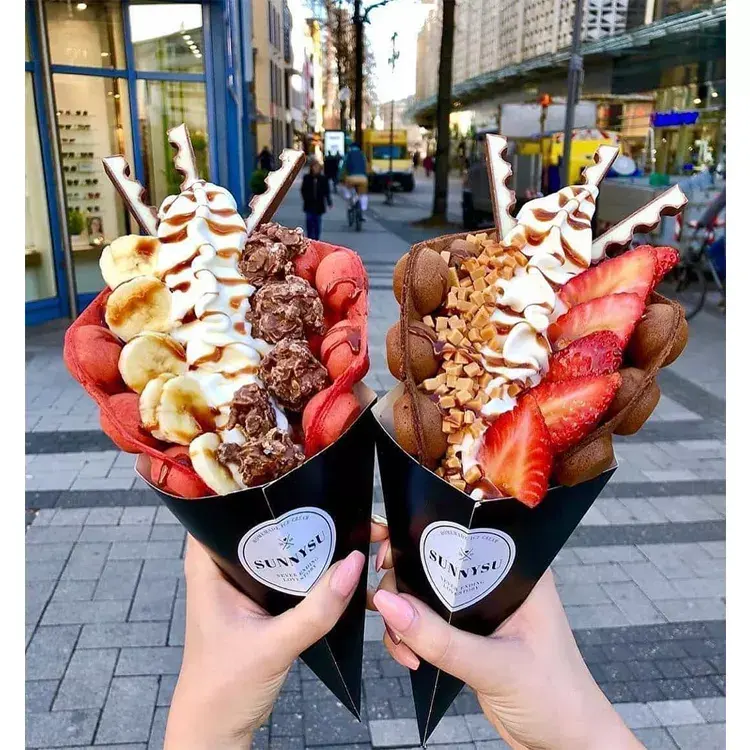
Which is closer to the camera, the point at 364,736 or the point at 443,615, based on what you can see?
the point at 443,615

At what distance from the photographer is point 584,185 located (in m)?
1.78

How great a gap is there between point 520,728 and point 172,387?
1178 mm

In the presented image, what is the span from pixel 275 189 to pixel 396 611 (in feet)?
3.96

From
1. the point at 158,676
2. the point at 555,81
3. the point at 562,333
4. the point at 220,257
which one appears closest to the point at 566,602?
the point at 158,676

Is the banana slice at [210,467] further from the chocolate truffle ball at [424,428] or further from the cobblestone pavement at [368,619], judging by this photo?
the cobblestone pavement at [368,619]

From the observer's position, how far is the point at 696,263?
29.9 ft

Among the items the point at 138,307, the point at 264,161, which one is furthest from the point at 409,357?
the point at 264,161

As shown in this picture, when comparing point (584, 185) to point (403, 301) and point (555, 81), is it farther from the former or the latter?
point (555, 81)

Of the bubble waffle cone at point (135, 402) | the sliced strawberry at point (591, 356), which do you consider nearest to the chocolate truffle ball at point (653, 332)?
the sliced strawberry at point (591, 356)

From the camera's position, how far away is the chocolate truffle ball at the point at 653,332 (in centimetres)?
154

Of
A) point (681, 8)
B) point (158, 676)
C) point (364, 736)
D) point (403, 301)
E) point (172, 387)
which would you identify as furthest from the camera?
point (681, 8)

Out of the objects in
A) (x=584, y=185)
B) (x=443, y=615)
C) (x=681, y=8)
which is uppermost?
(x=681, y=8)

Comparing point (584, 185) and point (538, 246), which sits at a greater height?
point (584, 185)

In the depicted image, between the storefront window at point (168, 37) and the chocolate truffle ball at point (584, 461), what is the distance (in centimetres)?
867
